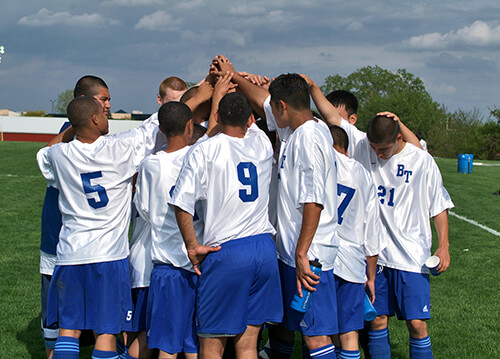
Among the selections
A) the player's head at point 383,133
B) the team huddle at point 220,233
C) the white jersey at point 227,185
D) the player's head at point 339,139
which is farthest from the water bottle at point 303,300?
the player's head at point 383,133

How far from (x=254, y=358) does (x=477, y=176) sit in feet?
74.5

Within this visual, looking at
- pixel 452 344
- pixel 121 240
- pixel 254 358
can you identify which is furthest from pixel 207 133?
pixel 452 344

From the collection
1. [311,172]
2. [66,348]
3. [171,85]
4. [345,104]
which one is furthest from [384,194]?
[66,348]

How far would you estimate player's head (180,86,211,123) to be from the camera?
13.6 feet

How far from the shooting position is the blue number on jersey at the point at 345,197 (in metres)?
3.69

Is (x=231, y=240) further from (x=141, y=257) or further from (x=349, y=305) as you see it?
(x=349, y=305)

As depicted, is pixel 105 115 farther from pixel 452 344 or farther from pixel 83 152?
pixel 452 344

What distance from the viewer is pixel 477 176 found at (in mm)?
23781

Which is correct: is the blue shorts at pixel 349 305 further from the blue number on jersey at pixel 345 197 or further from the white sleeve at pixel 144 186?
the white sleeve at pixel 144 186

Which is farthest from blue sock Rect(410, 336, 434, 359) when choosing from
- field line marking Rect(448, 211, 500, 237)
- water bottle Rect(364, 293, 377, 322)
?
field line marking Rect(448, 211, 500, 237)

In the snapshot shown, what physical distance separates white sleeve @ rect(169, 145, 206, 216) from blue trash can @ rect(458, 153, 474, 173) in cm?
2393

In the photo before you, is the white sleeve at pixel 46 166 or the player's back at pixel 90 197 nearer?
the player's back at pixel 90 197

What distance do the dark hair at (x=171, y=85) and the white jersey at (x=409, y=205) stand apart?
5.95 ft

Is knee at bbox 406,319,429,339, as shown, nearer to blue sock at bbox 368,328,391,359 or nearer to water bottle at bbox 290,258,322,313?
blue sock at bbox 368,328,391,359
